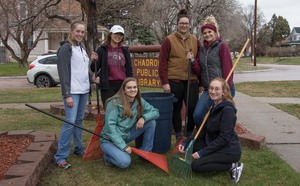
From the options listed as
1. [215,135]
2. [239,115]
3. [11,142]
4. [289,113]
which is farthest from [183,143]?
[289,113]

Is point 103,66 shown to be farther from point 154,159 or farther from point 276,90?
point 276,90

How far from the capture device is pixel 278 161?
14.3 ft

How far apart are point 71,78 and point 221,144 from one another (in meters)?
1.85

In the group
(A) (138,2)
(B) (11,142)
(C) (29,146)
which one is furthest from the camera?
(A) (138,2)

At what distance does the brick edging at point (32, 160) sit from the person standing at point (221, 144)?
1672 millimetres

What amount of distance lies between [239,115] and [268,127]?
1.09 m

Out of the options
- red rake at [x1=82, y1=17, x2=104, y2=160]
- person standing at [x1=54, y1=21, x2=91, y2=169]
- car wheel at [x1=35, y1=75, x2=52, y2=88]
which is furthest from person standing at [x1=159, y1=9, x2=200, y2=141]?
car wheel at [x1=35, y1=75, x2=52, y2=88]

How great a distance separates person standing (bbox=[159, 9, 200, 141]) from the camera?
4.64 metres

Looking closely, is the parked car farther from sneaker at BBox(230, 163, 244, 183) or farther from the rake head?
sneaker at BBox(230, 163, 244, 183)

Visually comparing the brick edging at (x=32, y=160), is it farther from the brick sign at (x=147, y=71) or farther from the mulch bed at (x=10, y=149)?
the brick sign at (x=147, y=71)

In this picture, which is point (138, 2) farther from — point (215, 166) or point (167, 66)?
point (215, 166)

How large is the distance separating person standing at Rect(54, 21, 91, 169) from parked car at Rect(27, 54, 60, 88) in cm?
1080

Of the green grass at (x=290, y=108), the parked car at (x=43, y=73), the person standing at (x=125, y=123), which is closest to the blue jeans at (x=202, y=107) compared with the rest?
the person standing at (x=125, y=123)

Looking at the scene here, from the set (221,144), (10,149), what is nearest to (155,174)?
(221,144)
